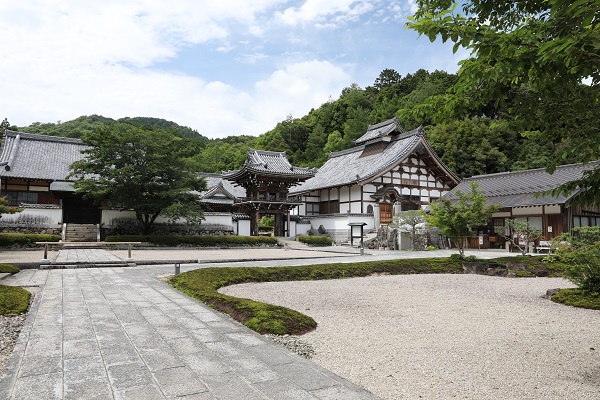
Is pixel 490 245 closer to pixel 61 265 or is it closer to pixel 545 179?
pixel 545 179

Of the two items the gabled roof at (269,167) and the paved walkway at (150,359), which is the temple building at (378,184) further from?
the paved walkway at (150,359)

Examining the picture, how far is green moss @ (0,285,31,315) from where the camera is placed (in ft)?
19.5

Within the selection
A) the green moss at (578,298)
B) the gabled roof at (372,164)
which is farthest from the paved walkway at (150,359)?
the gabled roof at (372,164)

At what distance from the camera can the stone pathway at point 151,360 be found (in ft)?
10.5

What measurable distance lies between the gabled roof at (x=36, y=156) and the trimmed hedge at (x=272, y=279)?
22.4 m

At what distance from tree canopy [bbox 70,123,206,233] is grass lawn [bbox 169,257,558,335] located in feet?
40.1

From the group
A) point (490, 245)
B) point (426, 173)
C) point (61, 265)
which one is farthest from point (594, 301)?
point (426, 173)

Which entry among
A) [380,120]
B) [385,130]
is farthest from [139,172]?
[380,120]

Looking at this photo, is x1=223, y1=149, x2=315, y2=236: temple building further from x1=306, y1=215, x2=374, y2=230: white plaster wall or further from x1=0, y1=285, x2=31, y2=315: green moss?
x1=0, y1=285, x2=31, y2=315: green moss

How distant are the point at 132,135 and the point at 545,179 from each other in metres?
26.9

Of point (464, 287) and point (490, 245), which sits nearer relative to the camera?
point (464, 287)

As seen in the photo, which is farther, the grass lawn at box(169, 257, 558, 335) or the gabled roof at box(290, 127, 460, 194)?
the gabled roof at box(290, 127, 460, 194)

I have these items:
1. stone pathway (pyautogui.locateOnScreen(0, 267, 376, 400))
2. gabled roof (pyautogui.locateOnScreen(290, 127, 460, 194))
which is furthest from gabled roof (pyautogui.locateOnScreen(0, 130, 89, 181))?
stone pathway (pyautogui.locateOnScreen(0, 267, 376, 400))

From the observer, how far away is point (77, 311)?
5.94 meters
